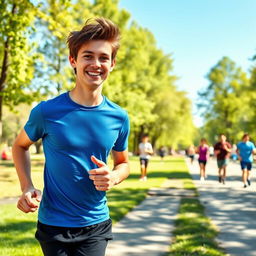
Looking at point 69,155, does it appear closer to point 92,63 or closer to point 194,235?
point 92,63

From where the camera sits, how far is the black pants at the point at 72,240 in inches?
86.7

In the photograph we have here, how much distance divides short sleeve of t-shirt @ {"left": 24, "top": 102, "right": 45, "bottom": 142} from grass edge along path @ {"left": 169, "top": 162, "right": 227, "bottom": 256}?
3427mm

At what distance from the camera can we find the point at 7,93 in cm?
1516

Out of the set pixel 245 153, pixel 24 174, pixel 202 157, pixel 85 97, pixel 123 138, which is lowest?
pixel 202 157

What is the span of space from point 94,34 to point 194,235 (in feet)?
15.4

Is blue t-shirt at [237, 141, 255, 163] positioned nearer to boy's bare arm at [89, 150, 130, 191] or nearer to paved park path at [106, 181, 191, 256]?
paved park path at [106, 181, 191, 256]

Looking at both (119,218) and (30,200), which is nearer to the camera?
(30,200)

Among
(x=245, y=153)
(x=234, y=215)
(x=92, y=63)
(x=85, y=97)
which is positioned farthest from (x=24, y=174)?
(x=245, y=153)

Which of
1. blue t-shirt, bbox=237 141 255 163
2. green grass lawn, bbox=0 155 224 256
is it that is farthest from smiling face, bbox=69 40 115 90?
blue t-shirt, bbox=237 141 255 163

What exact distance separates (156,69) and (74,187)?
4877 centimetres

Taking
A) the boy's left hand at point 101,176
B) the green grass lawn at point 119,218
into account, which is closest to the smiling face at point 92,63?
the boy's left hand at point 101,176

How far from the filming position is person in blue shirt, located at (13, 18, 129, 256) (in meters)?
2.22

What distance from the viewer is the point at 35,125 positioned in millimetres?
2293

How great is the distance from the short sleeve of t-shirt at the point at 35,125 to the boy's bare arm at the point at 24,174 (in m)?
0.05
